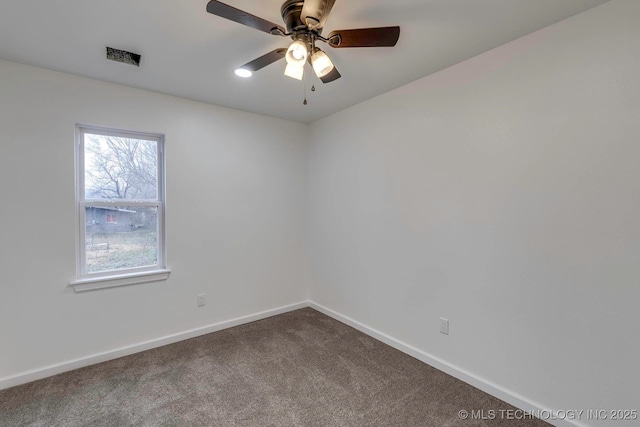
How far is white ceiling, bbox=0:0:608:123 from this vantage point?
162cm

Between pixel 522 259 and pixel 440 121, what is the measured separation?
1.22 m

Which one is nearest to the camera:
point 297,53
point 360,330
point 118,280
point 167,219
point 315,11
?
point 315,11

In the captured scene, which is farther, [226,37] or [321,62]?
[226,37]

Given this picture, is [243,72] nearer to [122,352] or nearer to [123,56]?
[123,56]

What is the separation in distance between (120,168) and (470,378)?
3506 millimetres

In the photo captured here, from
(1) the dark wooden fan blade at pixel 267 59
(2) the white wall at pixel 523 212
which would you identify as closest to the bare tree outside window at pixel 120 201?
(1) the dark wooden fan blade at pixel 267 59

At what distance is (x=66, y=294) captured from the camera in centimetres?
246

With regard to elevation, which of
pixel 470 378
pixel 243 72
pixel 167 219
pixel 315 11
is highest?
pixel 243 72

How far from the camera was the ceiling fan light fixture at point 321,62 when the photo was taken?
5.19ft

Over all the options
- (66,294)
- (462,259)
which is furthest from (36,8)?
(462,259)

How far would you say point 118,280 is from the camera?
2664 millimetres

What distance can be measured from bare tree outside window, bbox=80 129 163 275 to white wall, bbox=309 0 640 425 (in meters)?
2.20

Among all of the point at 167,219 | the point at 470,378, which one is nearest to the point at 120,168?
the point at 167,219

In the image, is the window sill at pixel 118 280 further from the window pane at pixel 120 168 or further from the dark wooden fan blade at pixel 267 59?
the dark wooden fan blade at pixel 267 59
